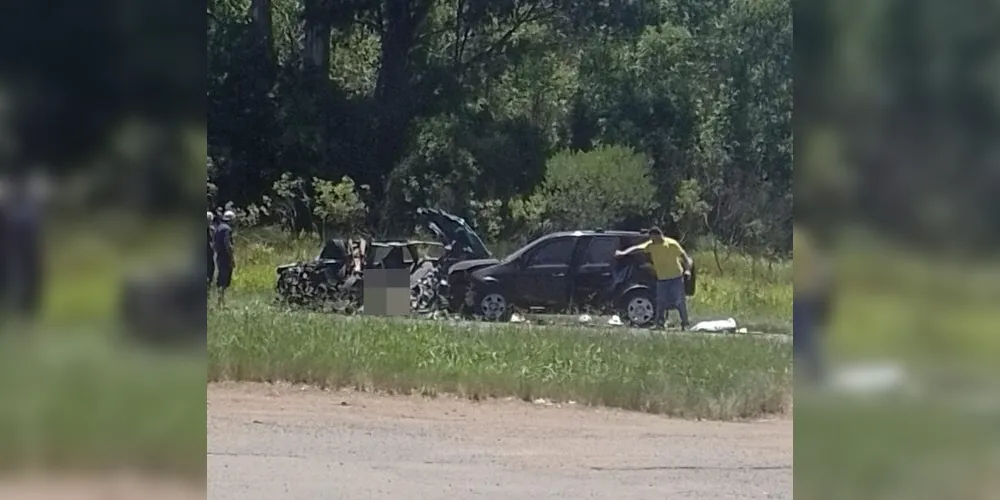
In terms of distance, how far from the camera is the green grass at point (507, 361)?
638 centimetres

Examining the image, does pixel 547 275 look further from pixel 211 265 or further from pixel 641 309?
pixel 211 265

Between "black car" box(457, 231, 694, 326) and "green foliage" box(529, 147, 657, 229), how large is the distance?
10 centimetres

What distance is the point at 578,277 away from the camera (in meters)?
6.45

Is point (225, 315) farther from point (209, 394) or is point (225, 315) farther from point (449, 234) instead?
point (449, 234)

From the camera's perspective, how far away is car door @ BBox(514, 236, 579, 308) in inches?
254

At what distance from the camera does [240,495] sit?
6.07m

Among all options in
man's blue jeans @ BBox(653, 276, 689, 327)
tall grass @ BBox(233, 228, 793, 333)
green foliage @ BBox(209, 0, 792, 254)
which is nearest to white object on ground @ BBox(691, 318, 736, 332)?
tall grass @ BBox(233, 228, 793, 333)

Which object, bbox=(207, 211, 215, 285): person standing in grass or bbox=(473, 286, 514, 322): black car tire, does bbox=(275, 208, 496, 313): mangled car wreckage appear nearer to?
bbox=(473, 286, 514, 322): black car tire

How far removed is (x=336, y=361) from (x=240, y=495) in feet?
3.27

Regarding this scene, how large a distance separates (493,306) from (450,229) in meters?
0.50
